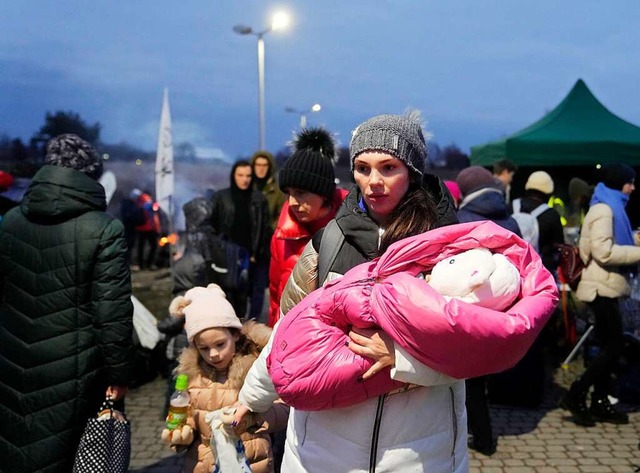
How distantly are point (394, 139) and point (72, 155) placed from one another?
1.85m

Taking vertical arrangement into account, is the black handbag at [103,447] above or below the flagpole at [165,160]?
below

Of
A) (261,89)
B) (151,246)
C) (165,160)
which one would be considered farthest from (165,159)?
(261,89)

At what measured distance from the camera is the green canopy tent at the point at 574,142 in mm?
9078

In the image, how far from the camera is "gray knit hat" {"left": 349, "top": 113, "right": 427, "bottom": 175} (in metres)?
1.90

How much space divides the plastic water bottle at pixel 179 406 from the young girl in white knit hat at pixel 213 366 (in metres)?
0.08

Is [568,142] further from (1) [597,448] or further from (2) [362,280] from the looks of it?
(2) [362,280]

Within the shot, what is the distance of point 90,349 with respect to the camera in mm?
2992

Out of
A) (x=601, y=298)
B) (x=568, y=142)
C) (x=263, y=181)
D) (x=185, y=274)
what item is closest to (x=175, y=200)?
(x=263, y=181)

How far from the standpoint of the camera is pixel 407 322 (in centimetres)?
148

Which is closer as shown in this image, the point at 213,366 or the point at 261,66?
the point at 213,366

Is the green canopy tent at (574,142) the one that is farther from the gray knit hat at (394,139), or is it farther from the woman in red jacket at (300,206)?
the gray knit hat at (394,139)

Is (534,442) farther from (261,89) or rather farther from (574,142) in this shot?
(261,89)

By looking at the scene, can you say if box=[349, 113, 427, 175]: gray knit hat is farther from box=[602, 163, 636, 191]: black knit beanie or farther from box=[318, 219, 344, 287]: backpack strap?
box=[602, 163, 636, 191]: black knit beanie

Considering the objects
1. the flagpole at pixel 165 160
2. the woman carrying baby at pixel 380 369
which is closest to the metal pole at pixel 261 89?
the flagpole at pixel 165 160
